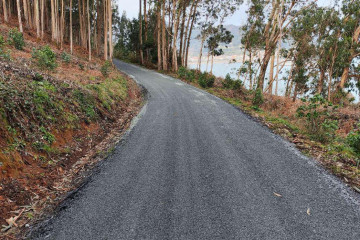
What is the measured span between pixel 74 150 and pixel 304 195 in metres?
5.73

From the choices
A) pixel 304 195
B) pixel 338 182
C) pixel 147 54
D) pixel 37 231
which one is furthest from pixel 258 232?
pixel 147 54

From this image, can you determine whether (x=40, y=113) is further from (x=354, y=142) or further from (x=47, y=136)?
(x=354, y=142)

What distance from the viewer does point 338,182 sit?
4652 millimetres

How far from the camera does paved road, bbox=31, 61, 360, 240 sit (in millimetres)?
3293

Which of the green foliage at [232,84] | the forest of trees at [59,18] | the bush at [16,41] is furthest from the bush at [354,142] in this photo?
the forest of trees at [59,18]

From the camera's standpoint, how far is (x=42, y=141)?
202 inches

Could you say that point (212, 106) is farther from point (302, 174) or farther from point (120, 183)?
point (120, 183)

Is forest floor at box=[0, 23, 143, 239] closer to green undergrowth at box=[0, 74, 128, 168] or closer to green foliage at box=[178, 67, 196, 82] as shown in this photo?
green undergrowth at box=[0, 74, 128, 168]

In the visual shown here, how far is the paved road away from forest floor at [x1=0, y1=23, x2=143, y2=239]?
547 millimetres

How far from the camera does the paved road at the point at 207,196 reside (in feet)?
10.8

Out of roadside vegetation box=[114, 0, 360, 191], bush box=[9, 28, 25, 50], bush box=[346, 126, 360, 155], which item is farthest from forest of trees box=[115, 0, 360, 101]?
bush box=[9, 28, 25, 50]

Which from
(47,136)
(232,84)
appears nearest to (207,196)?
(47,136)

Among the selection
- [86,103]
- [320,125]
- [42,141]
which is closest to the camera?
[42,141]

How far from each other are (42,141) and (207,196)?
13.7ft
